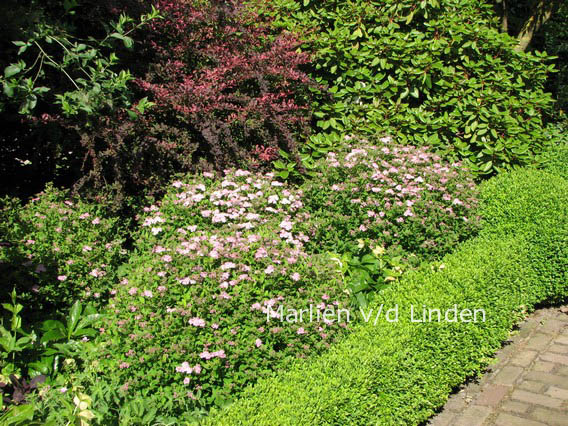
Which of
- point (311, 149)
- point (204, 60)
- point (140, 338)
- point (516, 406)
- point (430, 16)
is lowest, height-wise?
point (516, 406)

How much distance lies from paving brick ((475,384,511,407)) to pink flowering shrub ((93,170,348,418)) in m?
1.11

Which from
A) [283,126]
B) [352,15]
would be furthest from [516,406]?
[352,15]

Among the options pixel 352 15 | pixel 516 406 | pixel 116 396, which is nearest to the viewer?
pixel 116 396

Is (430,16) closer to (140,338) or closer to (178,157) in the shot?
(178,157)

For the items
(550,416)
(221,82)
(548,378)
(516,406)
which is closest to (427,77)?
(221,82)

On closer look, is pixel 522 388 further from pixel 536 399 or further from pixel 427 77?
pixel 427 77

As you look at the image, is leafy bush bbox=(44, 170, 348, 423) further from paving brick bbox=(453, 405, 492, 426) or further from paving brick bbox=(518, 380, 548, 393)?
paving brick bbox=(518, 380, 548, 393)

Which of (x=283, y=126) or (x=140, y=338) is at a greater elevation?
(x=283, y=126)

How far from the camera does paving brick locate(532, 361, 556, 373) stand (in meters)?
3.95

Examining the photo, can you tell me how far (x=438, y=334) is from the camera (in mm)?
3543

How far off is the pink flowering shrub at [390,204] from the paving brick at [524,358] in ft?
3.37

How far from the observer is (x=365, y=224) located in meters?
4.59

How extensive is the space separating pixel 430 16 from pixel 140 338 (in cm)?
501

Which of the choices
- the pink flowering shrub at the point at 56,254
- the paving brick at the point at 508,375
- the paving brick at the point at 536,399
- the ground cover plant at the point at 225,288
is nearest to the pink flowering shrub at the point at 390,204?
the ground cover plant at the point at 225,288
